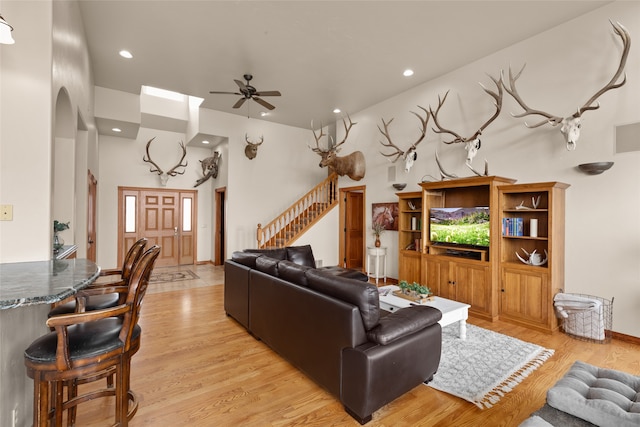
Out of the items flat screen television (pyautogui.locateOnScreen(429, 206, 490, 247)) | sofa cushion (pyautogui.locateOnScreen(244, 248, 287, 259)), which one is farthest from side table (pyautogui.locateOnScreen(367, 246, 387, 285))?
sofa cushion (pyautogui.locateOnScreen(244, 248, 287, 259))

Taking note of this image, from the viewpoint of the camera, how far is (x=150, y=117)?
7117 millimetres

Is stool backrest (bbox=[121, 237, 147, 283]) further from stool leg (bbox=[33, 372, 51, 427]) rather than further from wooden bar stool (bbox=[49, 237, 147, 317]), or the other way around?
stool leg (bbox=[33, 372, 51, 427])

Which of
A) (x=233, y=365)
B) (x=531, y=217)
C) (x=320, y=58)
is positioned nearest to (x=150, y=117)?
(x=320, y=58)

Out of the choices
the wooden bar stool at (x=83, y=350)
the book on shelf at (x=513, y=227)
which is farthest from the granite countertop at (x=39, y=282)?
the book on shelf at (x=513, y=227)

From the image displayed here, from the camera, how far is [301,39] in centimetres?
436

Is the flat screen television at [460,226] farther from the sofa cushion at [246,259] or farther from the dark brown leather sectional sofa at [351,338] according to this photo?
the sofa cushion at [246,259]

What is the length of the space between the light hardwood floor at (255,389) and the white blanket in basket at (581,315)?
0.15 metres

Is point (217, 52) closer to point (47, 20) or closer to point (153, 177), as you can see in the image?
point (47, 20)

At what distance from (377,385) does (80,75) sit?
496 cm

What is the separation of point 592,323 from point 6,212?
5.83m

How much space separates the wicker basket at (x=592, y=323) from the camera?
3.40 m

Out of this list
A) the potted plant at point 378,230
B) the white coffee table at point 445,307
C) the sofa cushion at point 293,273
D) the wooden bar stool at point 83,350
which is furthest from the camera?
the potted plant at point 378,230

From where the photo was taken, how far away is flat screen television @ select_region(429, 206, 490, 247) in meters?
4.30

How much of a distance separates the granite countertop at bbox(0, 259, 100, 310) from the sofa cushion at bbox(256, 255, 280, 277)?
1.57 meters
